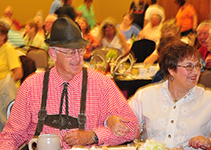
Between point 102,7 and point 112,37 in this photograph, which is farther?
point 102,7

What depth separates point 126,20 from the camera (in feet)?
27.9

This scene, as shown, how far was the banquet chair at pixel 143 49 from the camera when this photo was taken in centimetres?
629

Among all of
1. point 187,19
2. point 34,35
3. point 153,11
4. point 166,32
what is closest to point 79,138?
point 166,32

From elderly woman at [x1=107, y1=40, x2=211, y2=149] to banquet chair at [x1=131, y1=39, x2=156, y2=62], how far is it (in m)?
3.86

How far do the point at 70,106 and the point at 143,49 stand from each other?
13.7 feet

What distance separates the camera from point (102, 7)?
15.1 meters

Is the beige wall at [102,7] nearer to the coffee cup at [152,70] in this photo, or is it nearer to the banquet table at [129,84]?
the coffee cup at [152,70]

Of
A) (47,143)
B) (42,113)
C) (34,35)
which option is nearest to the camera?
(47,143)

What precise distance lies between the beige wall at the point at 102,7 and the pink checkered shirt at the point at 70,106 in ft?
26.7

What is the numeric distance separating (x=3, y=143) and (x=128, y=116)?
0.84m

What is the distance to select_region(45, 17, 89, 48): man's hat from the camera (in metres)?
2.29

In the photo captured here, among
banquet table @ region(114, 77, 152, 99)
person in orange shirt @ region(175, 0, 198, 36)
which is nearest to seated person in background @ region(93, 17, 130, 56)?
banquet table @ region(114, 77, 152, 99)

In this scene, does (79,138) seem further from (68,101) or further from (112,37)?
(112,37)

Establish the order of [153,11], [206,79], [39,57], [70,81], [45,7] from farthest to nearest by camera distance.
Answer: [45,7], [153,11], [39,57], [206,79], [70,81]
